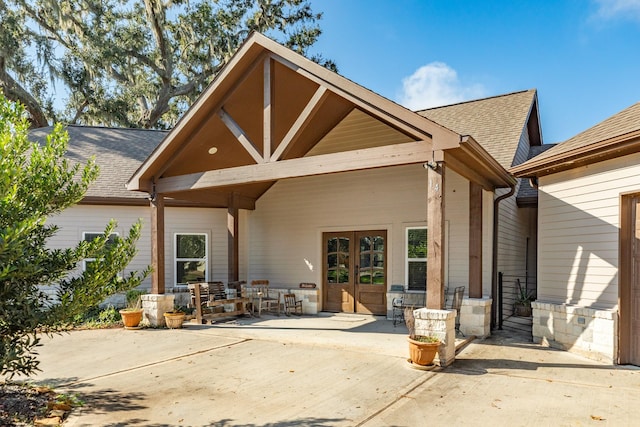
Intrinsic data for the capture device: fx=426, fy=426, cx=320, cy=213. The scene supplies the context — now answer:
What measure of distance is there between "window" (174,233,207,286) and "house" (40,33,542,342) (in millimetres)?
36

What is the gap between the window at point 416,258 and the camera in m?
9.46

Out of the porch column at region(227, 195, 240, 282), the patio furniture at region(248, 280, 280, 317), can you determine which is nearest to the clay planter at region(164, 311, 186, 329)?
the patio furniture at region(248, 280, 280, 317)

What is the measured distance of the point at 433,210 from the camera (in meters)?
6.04

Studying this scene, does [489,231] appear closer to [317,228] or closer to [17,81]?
[317,228]

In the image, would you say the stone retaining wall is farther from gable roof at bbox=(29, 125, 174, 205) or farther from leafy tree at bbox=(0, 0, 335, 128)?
leafy tree at bbox=(0, 0, 335, 128)

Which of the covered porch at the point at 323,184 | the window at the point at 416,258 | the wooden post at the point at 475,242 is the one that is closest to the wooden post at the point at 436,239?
the covered porch at the point at 323,184

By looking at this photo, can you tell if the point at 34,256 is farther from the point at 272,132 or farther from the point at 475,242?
the point at 475,242

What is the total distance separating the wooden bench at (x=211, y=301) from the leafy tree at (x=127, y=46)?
14.5 metres

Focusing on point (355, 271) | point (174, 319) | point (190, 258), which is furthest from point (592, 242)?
point (190, 258)

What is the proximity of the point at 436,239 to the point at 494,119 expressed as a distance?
22.0 ft

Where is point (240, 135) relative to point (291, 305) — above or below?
above

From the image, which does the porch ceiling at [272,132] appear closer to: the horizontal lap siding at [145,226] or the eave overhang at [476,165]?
the eave overhang at [476,165]

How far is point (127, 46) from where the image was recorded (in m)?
20.9

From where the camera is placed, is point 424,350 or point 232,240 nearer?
point 424,350
